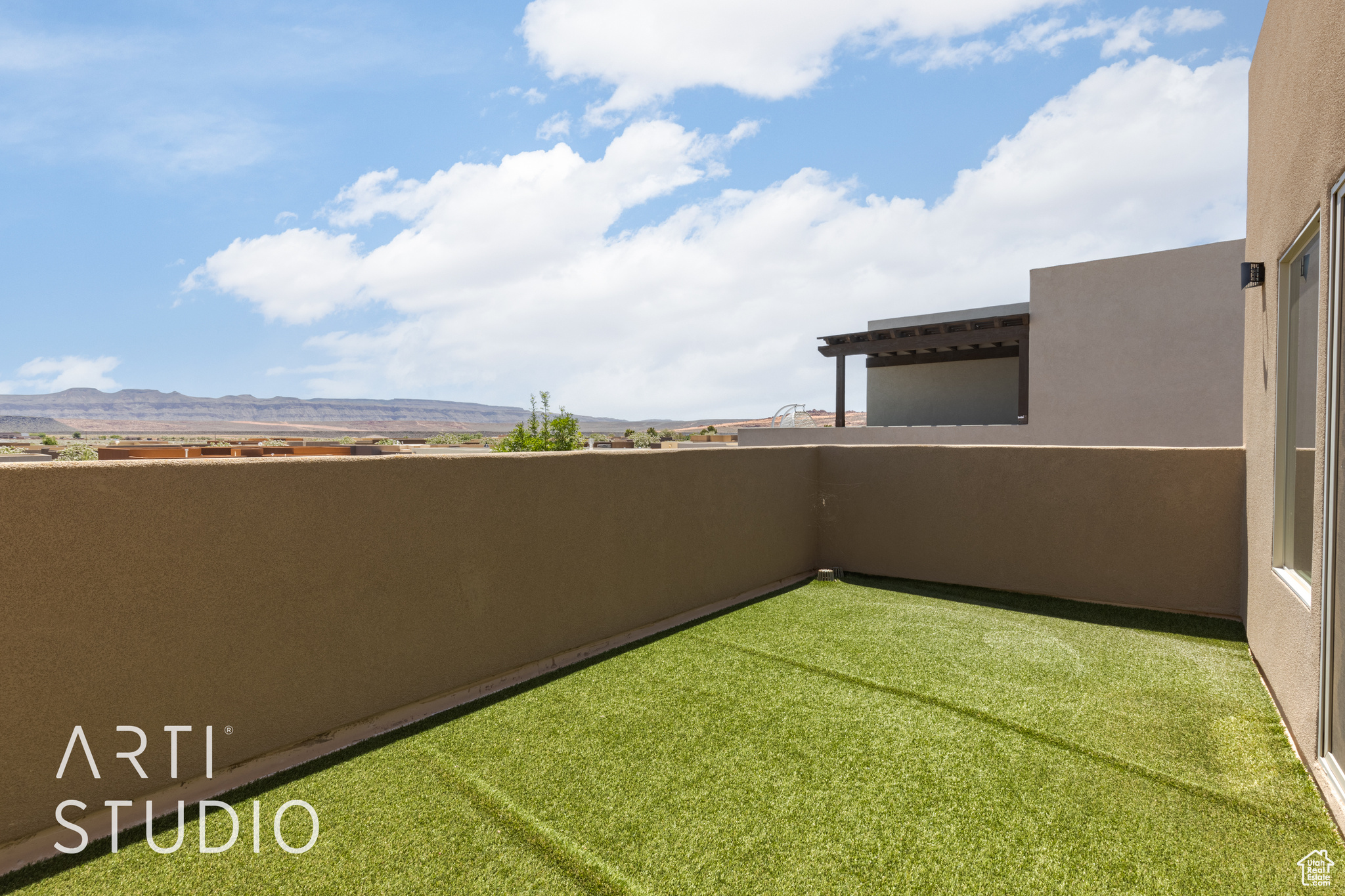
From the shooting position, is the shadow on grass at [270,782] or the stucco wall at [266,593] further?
the stucco wall at [266,593]

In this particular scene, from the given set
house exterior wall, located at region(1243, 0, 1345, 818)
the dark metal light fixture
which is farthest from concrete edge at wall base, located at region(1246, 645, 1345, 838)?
the dark metal light fixture

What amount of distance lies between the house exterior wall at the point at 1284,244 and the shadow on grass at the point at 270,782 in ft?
12.8

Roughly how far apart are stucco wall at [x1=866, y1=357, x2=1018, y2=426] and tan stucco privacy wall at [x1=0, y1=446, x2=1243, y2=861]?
412 inches

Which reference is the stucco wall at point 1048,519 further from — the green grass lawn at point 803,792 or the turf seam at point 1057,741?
the turf seam at point 1057,741

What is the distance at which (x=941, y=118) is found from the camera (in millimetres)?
11289

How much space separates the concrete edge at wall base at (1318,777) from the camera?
2432mm

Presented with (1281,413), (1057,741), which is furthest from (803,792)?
(1281,413)

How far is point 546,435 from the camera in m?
9.38

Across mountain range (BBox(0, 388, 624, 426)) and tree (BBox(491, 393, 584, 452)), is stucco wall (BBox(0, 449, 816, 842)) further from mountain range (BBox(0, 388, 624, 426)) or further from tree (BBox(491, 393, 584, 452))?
mountain range (BBox(0, 388, 624, 426))

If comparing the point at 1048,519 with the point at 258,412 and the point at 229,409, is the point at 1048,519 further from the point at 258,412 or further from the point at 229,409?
the point at 229,409

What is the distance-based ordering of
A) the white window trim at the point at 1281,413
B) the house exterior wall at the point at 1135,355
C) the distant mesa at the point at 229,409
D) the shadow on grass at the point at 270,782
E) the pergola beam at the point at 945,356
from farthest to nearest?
the distant mesa at the point at 229,409 < the pergola beam at the point at 945,356 < the house exterior wall at the point at 1135,355 < the white window trim at the point at 1281,413 < the shadow on grass at the point at 270,782

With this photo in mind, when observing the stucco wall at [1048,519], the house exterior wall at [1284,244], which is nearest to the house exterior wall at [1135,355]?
the stucco wall at [1048,519]

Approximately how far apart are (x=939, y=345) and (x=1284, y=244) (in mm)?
11254

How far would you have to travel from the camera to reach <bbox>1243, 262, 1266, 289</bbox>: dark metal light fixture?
4148 mm
